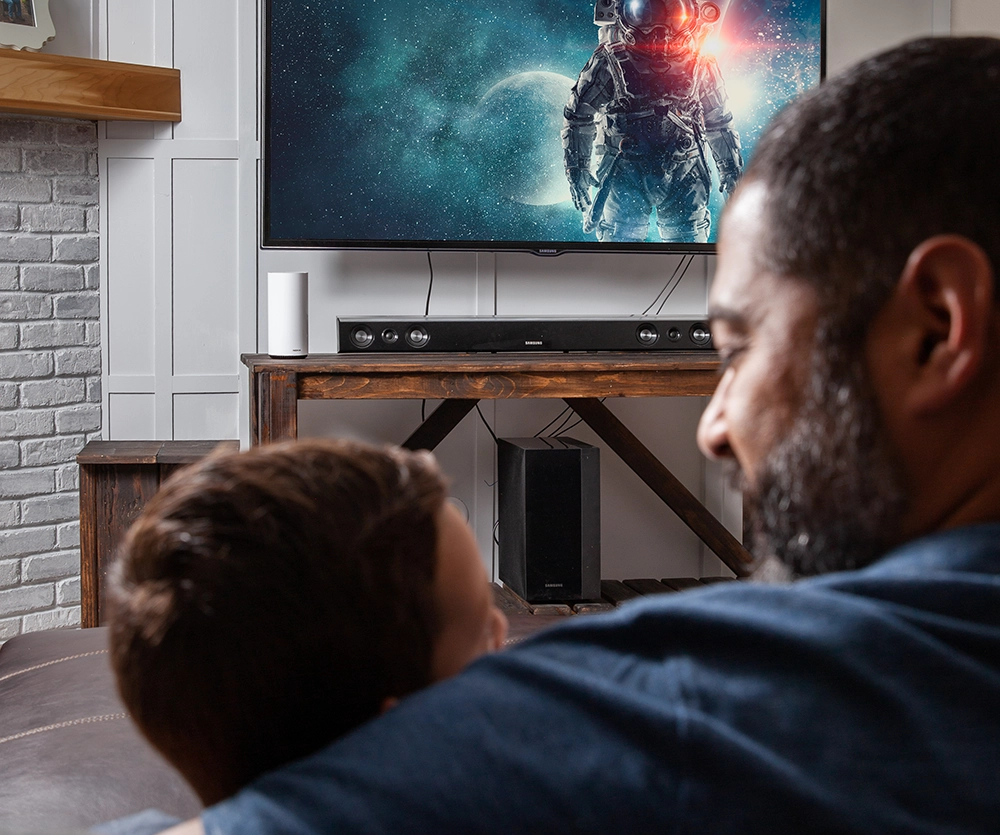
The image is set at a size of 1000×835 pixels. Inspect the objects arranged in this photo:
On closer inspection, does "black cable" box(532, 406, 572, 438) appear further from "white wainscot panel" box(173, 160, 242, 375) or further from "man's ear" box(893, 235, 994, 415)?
"man's ear" box(893, 235, 994, 415)

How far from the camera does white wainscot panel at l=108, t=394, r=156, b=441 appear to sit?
3.04m

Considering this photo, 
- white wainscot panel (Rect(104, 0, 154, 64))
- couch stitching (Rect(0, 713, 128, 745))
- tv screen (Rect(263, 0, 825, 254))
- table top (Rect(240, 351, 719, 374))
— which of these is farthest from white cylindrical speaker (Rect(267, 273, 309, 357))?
couch stitching (Rect(0, 713, 128, 745))

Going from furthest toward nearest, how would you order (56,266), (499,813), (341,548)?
(56,266)
(341,548)
(499,813)

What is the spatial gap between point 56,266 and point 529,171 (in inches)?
53.5

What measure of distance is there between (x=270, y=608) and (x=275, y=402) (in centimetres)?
198

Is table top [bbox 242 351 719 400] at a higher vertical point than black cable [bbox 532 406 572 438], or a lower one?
higher

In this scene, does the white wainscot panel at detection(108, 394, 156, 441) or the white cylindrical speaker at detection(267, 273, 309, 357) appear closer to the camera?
the white cylindrical speaker at detection(267, 273, 309, 357)

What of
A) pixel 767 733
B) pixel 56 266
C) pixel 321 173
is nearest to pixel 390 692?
pixel 767 733

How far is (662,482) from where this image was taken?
315 centimetres

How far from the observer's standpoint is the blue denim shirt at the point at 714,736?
424 millimetres

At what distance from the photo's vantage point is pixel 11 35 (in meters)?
2.74

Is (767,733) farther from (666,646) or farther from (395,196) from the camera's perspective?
(395,196)

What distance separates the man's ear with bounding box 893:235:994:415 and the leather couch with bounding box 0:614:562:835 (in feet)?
2.25

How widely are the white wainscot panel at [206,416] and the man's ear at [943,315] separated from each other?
9.12ft
